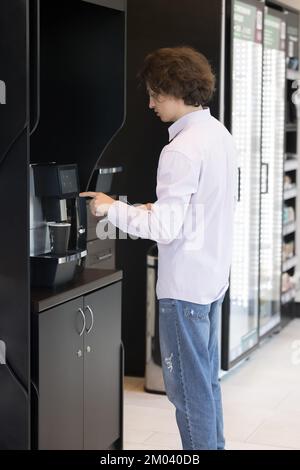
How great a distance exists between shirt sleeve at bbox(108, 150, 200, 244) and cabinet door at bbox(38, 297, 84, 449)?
1.49 ft

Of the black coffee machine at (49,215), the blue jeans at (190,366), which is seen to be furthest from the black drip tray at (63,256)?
the blue jeans at (190,366)

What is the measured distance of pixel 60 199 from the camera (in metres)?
3.50

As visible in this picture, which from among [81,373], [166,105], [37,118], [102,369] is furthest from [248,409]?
[37,118]

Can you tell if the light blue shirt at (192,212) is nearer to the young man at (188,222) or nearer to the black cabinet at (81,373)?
the young man at (188,222)

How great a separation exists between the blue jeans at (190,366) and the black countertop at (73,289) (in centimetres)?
36

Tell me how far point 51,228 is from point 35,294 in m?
0.30

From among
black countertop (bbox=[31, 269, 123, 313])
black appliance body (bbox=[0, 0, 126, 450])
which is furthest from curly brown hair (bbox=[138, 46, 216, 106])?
black countertop (bbox=[31, 269, 123, 313])

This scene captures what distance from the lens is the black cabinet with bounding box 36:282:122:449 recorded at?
3268mm

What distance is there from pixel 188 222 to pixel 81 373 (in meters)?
0.79

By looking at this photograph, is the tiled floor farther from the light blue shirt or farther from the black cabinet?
the light blue shirt

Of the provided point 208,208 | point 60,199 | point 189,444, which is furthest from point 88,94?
point 189,444

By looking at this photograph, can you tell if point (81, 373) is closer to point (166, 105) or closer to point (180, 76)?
point (166, 105)

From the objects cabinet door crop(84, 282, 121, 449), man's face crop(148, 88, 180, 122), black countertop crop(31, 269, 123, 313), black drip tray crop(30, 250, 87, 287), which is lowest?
cabinet door crop(84, 282, 121, 449)

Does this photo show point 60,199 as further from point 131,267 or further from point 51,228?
point 131,267
